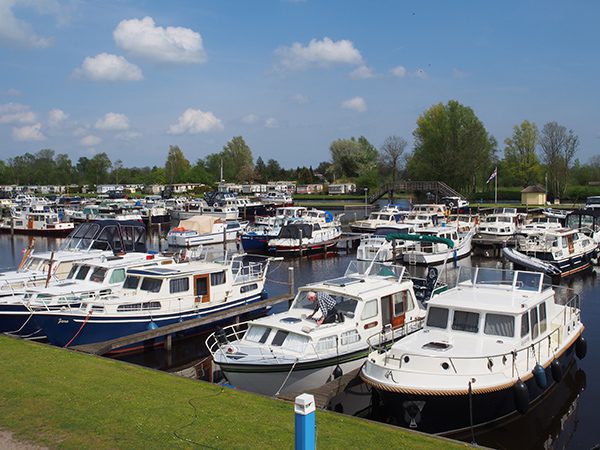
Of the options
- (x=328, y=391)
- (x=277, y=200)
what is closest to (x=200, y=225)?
(x=328, y=391)

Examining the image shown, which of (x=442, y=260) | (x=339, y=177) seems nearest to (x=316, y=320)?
(x=442, y=260)

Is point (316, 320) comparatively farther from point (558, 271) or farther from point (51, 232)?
point (51, 232)

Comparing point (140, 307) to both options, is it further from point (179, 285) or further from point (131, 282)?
point (179, 285)

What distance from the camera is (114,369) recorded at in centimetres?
1461

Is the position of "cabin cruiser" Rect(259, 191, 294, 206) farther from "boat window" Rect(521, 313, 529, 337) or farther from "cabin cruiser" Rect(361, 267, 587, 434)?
"boat window" Rect(521, 313, 529, 337)

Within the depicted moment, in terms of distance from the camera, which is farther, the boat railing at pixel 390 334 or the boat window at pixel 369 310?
the boat window at pixel 369 310

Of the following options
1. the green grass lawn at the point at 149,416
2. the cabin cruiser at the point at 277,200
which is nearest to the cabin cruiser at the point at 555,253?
the green grass lawn at the point at 149,416

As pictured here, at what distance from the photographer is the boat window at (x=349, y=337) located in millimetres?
16547

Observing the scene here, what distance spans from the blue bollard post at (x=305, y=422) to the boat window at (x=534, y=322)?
404 inches

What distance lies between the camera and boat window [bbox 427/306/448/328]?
52.1ft

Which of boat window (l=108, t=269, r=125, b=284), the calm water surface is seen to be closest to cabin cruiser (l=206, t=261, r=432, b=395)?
the calm water surface

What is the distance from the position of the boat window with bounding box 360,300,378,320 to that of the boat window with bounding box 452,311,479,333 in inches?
111

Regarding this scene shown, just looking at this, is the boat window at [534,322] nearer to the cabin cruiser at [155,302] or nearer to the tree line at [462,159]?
the cabin cruiser at [155,302]

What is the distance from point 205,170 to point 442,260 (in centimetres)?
14392
